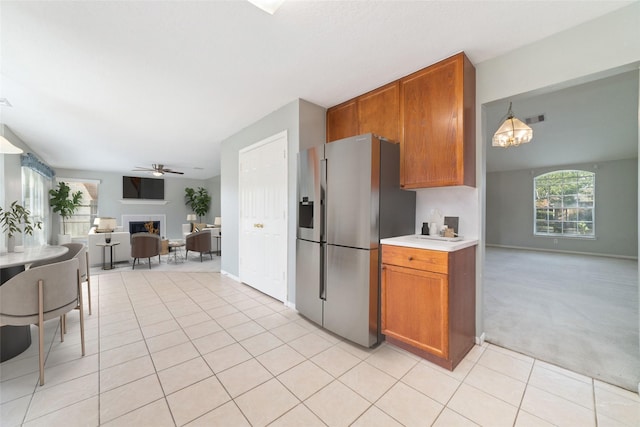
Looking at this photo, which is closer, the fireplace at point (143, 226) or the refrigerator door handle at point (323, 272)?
the refrigerator door handle at point (323, 272)

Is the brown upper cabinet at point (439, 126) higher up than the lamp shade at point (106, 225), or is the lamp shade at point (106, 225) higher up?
the brown upper cabinet at point (439, 126)

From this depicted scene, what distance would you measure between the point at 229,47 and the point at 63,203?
8780 millimetres

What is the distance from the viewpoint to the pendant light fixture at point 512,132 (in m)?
3.10

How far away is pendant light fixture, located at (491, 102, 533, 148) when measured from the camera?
10.2 feet

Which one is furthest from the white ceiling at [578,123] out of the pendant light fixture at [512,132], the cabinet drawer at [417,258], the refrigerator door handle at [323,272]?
the refrigerator door handle at [323,272]

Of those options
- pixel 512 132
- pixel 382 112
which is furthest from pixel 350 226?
pixel 512 132

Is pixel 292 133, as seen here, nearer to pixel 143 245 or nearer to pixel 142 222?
pixel 143 245

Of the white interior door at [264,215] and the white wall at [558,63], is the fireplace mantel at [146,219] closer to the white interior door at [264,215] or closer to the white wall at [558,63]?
the white interior door at [264,215]

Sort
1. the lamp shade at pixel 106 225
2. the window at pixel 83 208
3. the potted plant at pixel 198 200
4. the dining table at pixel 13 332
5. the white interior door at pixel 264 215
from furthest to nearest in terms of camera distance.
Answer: the potted plant at pixel 198 200
the window at pixel 83 208
the lamp shade at pixel 106 225
the white interior door at pixel 264 215
the dining table at pixel 13 332

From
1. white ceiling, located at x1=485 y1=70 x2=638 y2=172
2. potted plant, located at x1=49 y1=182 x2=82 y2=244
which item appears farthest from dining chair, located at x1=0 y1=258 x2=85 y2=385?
potted plant, located at x1=49 y1=182 x2=82 y2=244

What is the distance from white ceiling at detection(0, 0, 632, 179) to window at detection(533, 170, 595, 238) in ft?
24.9

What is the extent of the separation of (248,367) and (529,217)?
9287 mm

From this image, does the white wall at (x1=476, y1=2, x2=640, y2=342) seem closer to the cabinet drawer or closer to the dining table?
the cabinet drawer

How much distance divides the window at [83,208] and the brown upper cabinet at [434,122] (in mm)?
10185
